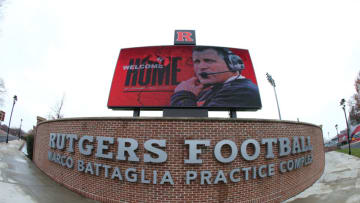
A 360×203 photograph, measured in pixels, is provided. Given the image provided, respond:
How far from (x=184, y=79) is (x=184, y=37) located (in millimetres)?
4149

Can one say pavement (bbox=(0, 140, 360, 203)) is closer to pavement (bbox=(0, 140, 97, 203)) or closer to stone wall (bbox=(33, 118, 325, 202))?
pavement (bbox=(0, 140, 97, 203))

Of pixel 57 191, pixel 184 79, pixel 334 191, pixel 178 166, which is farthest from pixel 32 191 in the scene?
pixel 334 191

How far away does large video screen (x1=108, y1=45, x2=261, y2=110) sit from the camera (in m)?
Answer: 9.80

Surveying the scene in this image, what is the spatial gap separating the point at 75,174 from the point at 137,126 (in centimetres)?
392

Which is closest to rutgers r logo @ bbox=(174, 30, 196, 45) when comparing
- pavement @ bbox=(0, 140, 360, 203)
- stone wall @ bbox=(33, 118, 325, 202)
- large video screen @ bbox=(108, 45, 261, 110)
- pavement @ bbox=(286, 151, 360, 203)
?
large video screen @ bbox=(108, 45, 261, 110)

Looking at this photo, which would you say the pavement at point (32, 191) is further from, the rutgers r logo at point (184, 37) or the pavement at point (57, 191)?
the rutgers r logo at point (184, 37)

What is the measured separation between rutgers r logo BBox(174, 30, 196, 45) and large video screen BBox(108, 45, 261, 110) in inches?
45.4

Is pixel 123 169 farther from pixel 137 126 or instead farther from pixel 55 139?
pixel 55 139

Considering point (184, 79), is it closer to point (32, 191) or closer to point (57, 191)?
point (57, 191)

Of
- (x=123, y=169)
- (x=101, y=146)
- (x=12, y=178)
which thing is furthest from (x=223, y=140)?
(x=12, y=178)

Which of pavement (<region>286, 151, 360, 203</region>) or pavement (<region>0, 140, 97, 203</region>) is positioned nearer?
pavement (<region>0, 140, 97, 203</region>)

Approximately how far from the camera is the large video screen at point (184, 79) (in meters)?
9.80

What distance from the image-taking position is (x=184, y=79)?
1023 cm

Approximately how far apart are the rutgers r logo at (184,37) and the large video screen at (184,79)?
115cm
